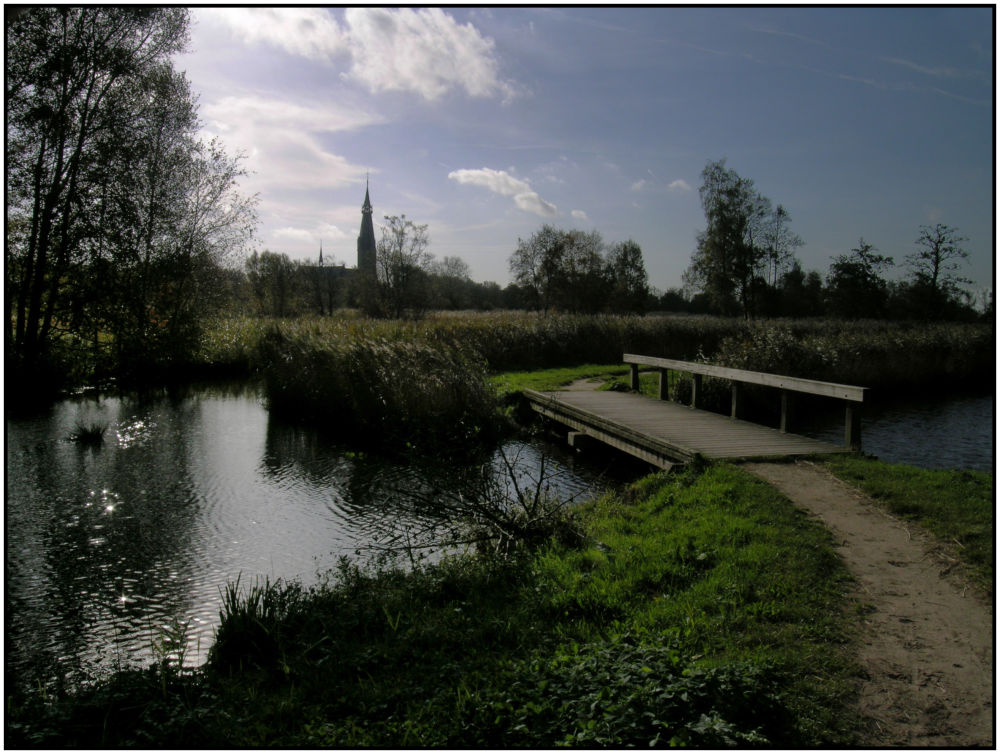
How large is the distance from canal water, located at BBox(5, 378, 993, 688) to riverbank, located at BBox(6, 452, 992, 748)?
2.80ft

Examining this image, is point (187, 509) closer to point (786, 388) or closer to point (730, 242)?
point (786, 388)

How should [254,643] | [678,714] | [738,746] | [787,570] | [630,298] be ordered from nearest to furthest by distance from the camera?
[738,746] < [678,714] < [254,643] < [787,570] < [630,298]

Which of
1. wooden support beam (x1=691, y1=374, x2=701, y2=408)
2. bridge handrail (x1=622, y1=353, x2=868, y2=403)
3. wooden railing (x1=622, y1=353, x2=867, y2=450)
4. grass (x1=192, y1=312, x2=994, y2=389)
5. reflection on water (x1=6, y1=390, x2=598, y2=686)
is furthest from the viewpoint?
grass (x1=192, y1=312, x2=994, y2=389)

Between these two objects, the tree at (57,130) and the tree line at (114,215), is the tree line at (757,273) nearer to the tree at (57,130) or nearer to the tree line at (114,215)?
the tree line at (114,215)

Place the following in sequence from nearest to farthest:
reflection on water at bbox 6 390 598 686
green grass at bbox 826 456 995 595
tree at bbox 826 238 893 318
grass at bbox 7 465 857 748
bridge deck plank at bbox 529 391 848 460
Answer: grass at bbox 7 465 857 748, green grass at bbox 826 456 995 595, reflection on water at bbox 6 390 598 686, bridge deck plank at bbox 529 391 848 460, tree at bbox 826 238 893 318

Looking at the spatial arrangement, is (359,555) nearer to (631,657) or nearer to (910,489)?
(631,657)

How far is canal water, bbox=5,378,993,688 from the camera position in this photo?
→ 5309mm

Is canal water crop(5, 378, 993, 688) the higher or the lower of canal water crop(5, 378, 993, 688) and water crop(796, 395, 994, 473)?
the lower

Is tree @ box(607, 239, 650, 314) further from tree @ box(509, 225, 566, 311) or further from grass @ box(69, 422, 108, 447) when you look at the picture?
grass @ box(69, 422, 108, 447)

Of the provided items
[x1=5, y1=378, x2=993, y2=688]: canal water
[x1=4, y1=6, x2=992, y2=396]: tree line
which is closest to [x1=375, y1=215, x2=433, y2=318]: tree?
[x1=4, y1=6, x2=992, y2=396]: tree line

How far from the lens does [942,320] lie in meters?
26.7

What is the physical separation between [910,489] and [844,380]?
43.8 ft

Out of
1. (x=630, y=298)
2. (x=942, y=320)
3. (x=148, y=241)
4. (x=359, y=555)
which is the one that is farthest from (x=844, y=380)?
(x=630, y=298)

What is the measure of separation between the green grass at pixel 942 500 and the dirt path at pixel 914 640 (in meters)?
0.20
